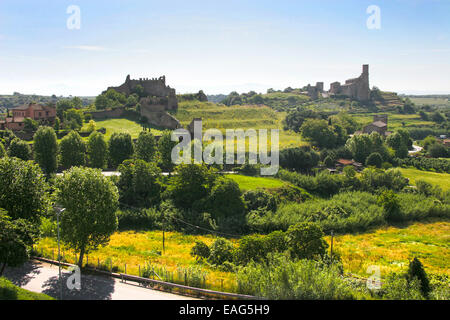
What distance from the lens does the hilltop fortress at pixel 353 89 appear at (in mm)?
128625

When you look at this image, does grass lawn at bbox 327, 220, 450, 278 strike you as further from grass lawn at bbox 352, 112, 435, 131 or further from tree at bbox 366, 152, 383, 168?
grass lawn at bbox 352, 112, 435, 131

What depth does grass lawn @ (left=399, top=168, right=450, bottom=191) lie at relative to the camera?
5134 centimetres

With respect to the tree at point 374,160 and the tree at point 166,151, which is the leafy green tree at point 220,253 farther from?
the tree at point 374,160

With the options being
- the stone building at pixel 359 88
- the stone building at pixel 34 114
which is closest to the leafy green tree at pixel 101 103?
the stone building at pixel 34 114

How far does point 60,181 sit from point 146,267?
24.3 feet

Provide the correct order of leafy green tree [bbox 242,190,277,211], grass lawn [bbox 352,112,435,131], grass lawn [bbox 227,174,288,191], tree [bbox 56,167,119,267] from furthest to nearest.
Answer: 1. grass lawn [bbox 352,112,435,131]
2. grass lawn [bbox 227,174,288,191]
3. leafy green tree [bbox 242,190,277,211]
4. tree [bbox 56,167,119,267]

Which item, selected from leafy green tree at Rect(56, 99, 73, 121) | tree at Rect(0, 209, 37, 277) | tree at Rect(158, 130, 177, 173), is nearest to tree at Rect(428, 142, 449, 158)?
tree at Rect(158, 130, 177, 173)

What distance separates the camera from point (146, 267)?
65.2ft

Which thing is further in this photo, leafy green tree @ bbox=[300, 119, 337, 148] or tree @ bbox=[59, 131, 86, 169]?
leafy green tree @ bbox=[300, 119, 337, 148]

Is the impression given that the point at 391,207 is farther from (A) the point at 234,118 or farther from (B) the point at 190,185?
(A) the point at 234,118

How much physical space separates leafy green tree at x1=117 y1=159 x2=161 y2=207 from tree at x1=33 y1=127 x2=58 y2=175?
38.2 feet
